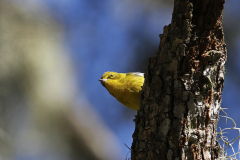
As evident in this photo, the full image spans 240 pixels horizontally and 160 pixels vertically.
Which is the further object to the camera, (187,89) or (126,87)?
(126,87)

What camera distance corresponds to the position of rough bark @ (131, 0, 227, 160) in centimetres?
167

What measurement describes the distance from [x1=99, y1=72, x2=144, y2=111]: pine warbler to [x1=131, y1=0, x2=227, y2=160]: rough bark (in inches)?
51.9

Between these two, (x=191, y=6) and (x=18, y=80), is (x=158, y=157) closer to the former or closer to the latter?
(x=191, y=6)

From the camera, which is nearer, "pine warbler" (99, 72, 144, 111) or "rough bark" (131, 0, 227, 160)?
"rough bark" (131, 0, 227, 160)

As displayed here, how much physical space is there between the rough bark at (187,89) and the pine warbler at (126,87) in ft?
4.32

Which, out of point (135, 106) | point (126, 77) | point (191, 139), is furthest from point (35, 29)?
point (191, 139)

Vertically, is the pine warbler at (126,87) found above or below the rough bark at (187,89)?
above

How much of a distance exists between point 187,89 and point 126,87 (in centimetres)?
160

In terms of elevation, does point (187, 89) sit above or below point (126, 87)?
below

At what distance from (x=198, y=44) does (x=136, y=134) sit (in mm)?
844

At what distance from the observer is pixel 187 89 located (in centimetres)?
172

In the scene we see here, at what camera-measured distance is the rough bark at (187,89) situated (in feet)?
5.48

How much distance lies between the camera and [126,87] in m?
3.26

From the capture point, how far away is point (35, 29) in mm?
5484
